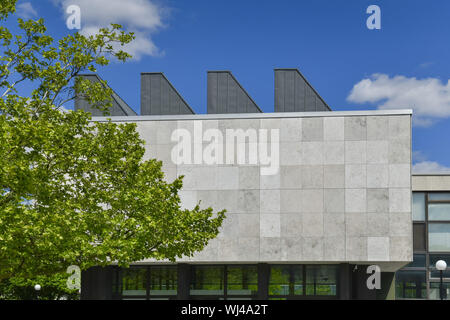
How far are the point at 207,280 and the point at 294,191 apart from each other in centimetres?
881

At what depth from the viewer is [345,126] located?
118 ft

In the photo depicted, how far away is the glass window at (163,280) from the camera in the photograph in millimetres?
38750

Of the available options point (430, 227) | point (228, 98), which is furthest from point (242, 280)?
point (430, 227)

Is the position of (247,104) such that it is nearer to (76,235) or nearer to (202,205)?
(202,205)

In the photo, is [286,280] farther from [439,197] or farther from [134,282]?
[439,197]

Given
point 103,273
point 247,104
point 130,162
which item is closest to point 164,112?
point 247,104

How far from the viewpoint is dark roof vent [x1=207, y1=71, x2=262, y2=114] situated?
40.3m

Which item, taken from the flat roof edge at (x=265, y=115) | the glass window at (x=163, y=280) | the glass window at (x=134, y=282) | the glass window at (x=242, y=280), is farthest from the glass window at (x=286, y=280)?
the flat roof edge at (x=265, y=115)

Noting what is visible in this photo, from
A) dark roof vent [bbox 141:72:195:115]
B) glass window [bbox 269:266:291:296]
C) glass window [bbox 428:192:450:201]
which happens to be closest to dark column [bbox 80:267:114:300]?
glass window [bbox 269:266:291:296]

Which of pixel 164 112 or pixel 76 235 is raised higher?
pixel 164 112

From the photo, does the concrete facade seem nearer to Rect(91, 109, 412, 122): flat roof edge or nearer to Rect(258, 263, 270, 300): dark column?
Rect(91, 109, 412, 122): flat roof edge

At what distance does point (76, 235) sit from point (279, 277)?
23.5 meters

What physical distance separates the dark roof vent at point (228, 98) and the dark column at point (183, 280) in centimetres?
1096
